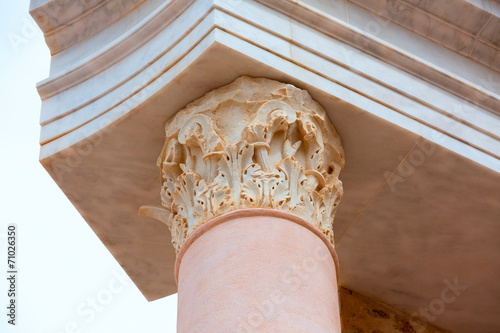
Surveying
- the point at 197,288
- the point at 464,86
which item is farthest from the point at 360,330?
the point at 197,288

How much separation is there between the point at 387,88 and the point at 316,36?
69 cm

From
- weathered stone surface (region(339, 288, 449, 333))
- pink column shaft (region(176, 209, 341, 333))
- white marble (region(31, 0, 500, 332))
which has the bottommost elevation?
pink column shaft (region(176, 209, 341, 333))

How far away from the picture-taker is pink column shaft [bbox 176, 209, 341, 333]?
5.29m

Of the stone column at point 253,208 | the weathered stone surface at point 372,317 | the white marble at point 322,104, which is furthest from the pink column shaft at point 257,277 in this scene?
the weathered stone surface at point 372,317

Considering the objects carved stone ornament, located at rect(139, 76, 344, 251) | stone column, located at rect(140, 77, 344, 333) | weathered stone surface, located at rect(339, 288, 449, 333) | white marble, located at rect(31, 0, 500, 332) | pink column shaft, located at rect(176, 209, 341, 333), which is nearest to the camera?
pink column shaft, located at rect(176, 209, 341, 333)

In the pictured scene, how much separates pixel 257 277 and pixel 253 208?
2.08ft

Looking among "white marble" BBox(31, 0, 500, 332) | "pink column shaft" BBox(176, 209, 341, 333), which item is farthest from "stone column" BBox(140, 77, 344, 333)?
"white marble" BBox(31, 0, 500, 332)

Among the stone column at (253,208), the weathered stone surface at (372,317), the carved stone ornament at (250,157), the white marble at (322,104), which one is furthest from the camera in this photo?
the weathered stone surface at (372,317)

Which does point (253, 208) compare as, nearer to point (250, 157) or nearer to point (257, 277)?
point (250, 157)

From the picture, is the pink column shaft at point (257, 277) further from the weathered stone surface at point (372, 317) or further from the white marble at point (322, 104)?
the weathered stone surface at point (372, 317)

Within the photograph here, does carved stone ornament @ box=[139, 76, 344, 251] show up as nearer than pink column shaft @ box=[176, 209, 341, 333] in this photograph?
No

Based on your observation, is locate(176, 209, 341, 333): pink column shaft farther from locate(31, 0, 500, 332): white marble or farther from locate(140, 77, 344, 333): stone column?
locate(31, 0, 500, 332): white marble

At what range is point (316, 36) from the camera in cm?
704

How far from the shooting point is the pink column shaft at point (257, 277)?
17.4 ft
